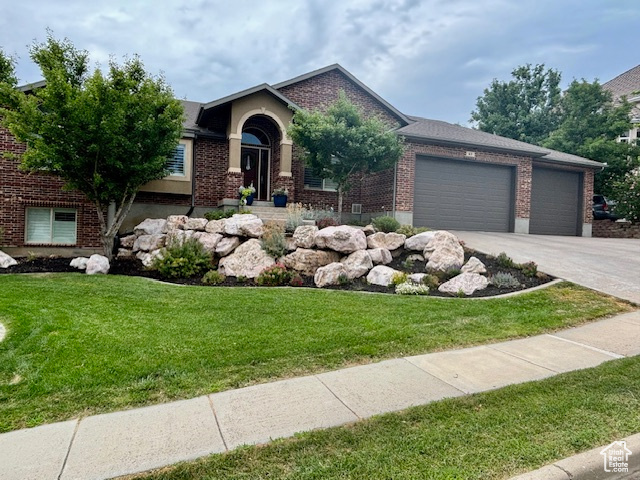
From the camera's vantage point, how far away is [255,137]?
49.2 ft

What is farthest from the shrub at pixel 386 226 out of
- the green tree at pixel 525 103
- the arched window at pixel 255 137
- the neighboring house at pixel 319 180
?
the green tree at pixel 525 103

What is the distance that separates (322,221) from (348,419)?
8163 millimetres

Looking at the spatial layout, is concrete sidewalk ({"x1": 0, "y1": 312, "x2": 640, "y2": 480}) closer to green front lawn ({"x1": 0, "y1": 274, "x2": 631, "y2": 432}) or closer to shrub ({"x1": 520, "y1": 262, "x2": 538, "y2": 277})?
green front lawn ({"x1": 0, "y1": 274, "x2": 631, "y2": 432})

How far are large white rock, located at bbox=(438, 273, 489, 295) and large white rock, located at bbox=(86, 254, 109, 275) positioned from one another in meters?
7.91

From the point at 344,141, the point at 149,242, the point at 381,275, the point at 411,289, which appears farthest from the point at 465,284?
the point at 149,242

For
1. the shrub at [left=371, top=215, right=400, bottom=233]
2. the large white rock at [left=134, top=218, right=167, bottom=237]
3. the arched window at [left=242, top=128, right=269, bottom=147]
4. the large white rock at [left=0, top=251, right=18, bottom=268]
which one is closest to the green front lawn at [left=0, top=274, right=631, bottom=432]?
the large white rock at [left=0, top=251, right=18, bottom=268]

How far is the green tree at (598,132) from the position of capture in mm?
19047

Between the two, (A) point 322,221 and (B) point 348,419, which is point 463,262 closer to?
(A) point 322,221

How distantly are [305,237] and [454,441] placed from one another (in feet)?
23.4

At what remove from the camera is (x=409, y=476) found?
2328mm

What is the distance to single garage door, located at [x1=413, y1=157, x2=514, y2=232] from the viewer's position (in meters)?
14.4

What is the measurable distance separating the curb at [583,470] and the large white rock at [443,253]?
5885 mm

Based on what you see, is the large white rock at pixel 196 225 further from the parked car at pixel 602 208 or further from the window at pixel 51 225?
the parked car at pixel 602 208

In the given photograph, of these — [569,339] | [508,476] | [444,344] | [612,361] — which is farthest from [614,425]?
[569,339]
